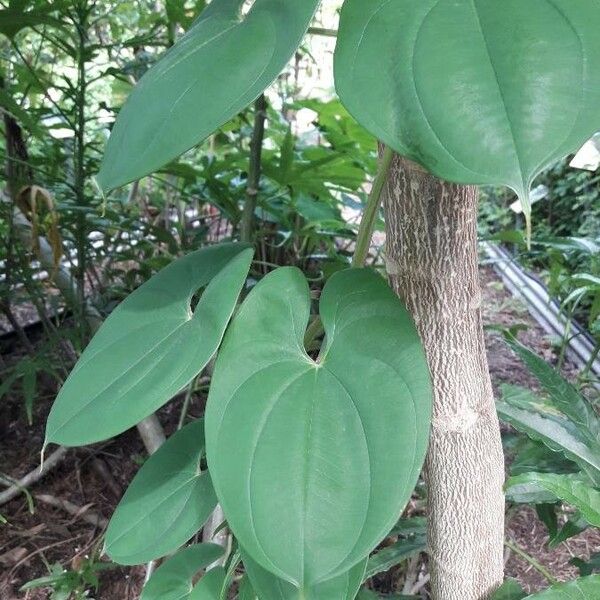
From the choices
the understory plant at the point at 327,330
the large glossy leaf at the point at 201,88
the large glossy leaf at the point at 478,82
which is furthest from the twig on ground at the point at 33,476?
the large glossy leaf at the point at 478,82

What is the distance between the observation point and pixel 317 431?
14.1 inches

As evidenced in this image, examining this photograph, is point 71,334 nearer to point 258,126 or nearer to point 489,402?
point 258,126

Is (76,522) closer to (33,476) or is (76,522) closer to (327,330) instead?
(33,476)

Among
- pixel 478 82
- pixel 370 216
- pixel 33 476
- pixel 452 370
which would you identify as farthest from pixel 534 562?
pixel 33 476

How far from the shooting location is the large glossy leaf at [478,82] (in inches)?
8.9

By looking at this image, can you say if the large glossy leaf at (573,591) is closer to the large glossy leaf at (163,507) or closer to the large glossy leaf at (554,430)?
the large glossy leaf at (554,430)

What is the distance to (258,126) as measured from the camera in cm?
80

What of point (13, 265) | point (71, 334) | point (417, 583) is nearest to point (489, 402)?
point (417, 583)

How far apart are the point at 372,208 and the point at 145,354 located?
7.7 inches

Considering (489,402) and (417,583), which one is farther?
(417,583)

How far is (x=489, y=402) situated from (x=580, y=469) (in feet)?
0.79

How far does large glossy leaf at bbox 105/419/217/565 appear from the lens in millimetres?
491

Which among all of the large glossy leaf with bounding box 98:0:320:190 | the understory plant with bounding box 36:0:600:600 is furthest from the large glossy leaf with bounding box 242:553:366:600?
the large glossy leaf with bounding box 98:0:320:190

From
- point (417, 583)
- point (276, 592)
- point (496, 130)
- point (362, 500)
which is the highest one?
point (496, 130)
